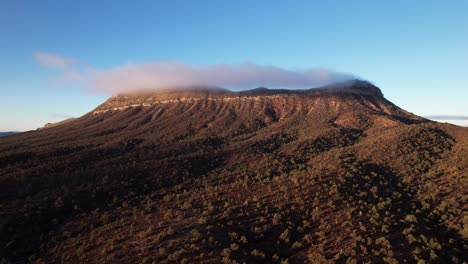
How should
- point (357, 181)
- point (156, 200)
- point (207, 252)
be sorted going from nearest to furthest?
1. point (207, 252)
2. point (156, 200)
3. point (357, 181)

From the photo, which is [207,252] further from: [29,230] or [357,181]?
[357,181]

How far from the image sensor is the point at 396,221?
29.9m

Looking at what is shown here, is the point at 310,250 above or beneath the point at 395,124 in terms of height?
beneath

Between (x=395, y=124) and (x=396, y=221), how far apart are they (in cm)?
6023

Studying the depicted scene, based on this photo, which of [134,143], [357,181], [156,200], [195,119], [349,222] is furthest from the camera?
[195,119]

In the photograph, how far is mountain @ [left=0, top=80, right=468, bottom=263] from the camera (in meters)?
25.3

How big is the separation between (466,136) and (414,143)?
36.7 ft

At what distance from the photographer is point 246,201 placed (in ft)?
113

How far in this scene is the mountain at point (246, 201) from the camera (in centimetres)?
2533

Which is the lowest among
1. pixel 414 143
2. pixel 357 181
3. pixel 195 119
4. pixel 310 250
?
pixel 310 250

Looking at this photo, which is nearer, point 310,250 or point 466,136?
point 310,250

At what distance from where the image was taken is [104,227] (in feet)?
99.3

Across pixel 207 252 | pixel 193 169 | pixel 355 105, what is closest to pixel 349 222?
pixel 207 252

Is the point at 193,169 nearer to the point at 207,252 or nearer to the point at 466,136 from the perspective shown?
the point at 207,252
